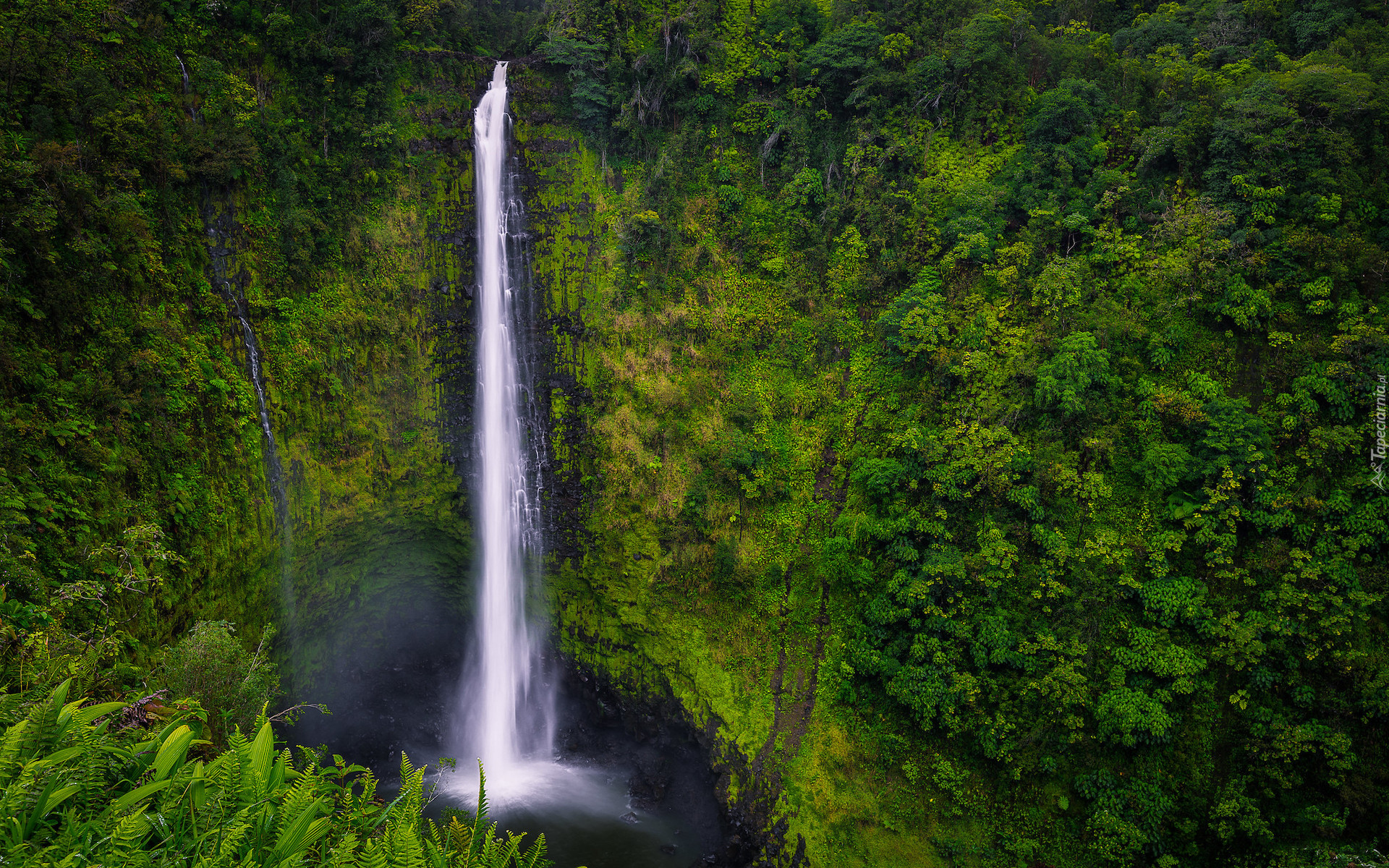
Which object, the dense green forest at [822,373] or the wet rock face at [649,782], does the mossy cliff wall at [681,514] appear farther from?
the wet rock face at [649,782]

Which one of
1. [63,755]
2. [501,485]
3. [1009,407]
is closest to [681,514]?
[501,485]

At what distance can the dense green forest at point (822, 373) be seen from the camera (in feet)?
34.2

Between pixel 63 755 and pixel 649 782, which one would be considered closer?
pixel 63 755

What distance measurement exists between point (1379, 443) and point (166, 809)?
15603mm

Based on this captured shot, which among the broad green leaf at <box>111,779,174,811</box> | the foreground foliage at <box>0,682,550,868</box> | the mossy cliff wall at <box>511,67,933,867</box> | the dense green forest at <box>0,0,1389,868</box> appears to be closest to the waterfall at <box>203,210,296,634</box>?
the dense green forest at <box>0,0,1389,868</box>

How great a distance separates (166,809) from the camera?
3.29 metres

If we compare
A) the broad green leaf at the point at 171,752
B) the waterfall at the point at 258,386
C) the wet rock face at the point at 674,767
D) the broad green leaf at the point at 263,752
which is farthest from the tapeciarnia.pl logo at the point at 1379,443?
the waterfall at the point at 258,386

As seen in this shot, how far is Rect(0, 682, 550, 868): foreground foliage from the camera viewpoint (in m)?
2.95

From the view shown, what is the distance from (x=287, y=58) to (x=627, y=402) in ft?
37.3

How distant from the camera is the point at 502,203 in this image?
17.3 m

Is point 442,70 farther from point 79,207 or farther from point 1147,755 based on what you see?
point 1147,755

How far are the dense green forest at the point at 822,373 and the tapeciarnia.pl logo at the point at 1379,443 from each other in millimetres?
112

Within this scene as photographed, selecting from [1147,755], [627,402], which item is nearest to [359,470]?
[627,402]

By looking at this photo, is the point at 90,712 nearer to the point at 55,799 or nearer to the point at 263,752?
the point at 55,799
